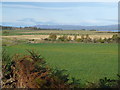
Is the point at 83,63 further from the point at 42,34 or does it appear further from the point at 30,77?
the point at 42,34

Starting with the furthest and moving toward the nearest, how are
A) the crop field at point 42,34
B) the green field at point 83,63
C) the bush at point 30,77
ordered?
the crop field at point 42,34 < the green field at point 83,63 < the bush at point 30,77

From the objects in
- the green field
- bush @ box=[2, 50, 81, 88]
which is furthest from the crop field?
bush @ box=[2, 50, 81, 88]

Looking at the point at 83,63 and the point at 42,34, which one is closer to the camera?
the point at 83,63

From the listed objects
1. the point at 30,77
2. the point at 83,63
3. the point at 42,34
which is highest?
the point at 42,34

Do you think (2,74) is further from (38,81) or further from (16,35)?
(16,35)

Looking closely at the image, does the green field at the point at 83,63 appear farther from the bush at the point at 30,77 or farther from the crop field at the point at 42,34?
the crop field at the point at 42,34

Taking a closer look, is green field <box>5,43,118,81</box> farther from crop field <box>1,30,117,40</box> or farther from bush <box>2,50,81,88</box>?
crop field <box>1,30,117,40</box>

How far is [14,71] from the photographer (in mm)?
2703

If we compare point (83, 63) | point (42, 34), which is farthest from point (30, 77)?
point (42, 34)

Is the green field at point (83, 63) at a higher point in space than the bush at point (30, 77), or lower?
lower

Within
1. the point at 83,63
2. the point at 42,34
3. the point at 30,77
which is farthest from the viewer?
the point at 42,34

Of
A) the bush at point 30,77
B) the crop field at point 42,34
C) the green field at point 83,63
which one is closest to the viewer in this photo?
the bush at point 30,77

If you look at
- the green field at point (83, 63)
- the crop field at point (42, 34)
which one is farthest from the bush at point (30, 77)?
the crop field at point (42, 34)

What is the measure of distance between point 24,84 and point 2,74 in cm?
40
